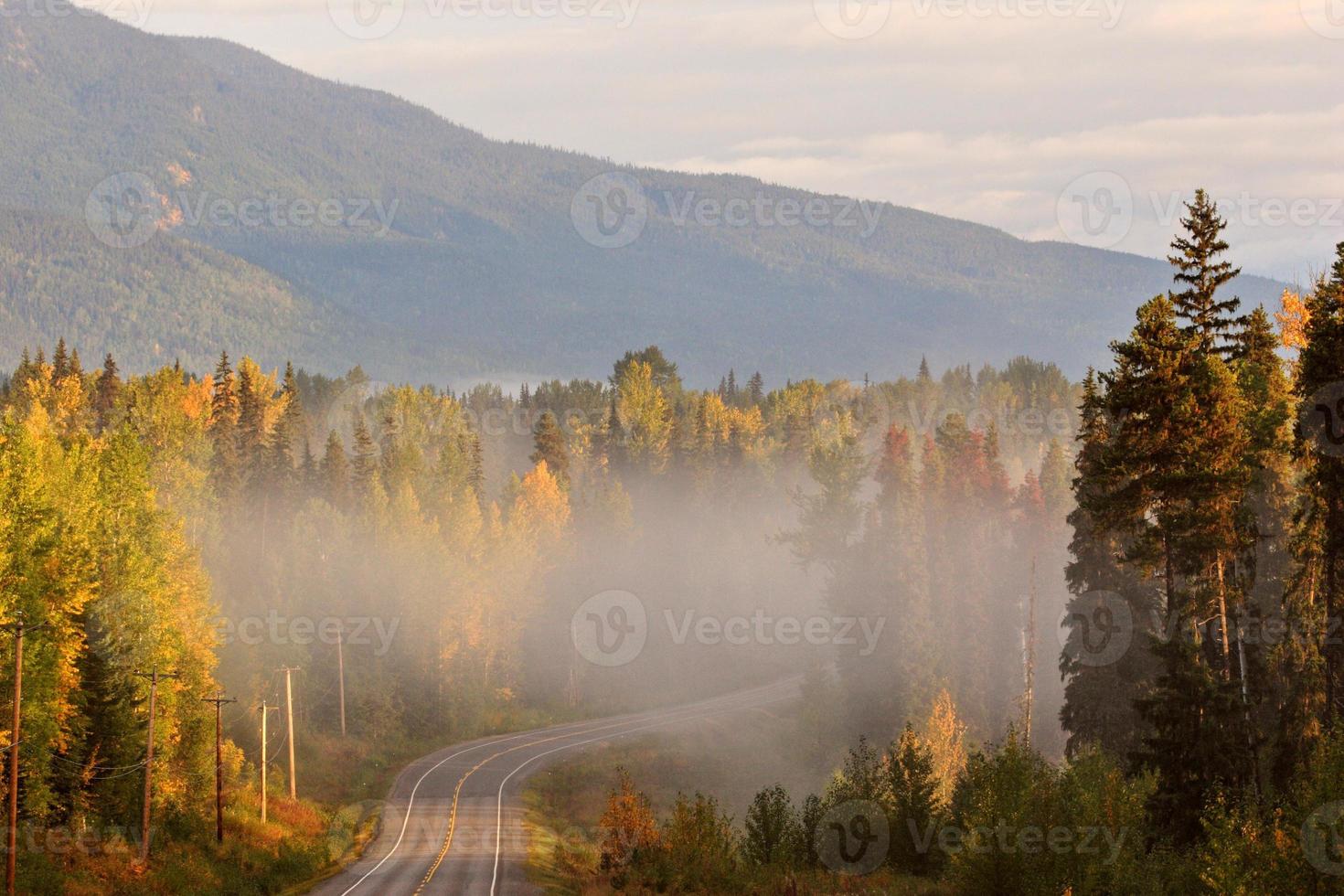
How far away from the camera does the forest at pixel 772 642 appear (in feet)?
119

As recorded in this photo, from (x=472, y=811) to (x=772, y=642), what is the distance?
60548mm

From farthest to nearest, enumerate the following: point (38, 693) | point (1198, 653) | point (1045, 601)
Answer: point (1045, 601)
point (38, 693)
point (1198, 653)

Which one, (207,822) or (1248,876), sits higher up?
(1248,876)

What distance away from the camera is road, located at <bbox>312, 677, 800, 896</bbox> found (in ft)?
179

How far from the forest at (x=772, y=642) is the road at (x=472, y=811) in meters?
2.79

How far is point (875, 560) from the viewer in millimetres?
92938

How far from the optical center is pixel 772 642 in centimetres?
12950

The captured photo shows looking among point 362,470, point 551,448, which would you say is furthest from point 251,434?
point 551,448

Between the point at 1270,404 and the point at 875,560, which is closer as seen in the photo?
the point at 1270,404

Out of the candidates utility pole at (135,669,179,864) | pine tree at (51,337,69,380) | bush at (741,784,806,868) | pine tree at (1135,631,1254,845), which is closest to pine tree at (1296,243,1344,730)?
pine tree at (1135,631,1254,845)

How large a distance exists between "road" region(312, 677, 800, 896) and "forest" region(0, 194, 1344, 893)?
9.16 feet

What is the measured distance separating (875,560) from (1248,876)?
6562 cm

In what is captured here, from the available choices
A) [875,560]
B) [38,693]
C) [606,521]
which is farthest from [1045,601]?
[38,693]

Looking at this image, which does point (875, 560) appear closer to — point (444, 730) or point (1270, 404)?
point (444, 730)
